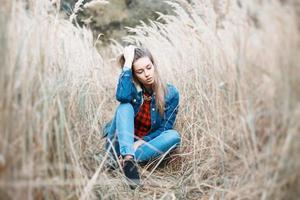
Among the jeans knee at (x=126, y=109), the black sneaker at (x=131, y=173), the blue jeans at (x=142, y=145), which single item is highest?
the jeans knee at (x=126, y=109)

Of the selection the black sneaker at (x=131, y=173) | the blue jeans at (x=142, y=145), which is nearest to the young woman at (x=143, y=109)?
the blue jeans at (x=142, y=145)

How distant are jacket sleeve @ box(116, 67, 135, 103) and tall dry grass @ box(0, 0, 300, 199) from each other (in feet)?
0.85

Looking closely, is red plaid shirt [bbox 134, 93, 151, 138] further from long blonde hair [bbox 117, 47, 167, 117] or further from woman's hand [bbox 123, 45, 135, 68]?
woman's hand [bbox 123, 45, 135, 68]

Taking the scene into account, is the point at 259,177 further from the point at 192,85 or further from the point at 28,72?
the point at 192,85

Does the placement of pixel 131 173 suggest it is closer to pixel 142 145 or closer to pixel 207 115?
pixel 142 145

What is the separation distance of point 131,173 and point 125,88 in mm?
512

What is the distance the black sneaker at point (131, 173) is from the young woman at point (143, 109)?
14cm

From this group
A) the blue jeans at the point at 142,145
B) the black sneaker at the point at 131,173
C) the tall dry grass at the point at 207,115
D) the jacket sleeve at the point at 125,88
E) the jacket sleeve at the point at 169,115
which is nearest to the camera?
the tall dry grass at the point at 207,115

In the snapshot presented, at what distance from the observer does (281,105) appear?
55.0 inches

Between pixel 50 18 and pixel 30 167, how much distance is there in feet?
3.06

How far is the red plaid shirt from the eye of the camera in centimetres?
273

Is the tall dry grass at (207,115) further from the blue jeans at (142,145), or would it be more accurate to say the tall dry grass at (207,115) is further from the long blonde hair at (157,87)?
the long blonde hair at (157,87)

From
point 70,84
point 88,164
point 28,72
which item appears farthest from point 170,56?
point 28,72

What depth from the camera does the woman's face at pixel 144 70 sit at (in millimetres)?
2604
